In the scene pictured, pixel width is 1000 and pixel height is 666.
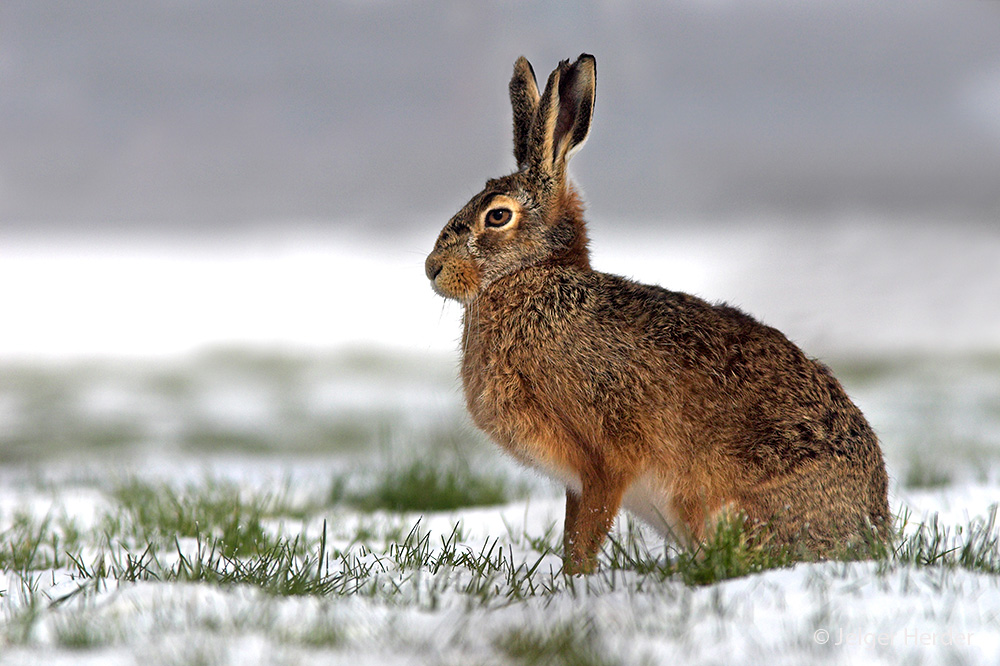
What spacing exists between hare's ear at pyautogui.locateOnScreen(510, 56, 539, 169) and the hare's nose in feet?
2.76

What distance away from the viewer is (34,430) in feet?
37.7

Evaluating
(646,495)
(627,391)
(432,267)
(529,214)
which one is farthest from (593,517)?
(529,214)

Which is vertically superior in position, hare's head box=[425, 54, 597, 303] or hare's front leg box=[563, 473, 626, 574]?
hare's head box=[425, 54, 597, 303]

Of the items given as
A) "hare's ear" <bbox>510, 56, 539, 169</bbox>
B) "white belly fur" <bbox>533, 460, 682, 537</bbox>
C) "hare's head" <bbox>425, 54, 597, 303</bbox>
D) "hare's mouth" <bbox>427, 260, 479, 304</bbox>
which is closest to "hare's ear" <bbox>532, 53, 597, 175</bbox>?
"hare's head" <bbox>425, 54, 597, 303</bbox>

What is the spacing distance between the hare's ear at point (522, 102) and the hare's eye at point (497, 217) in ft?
1.54

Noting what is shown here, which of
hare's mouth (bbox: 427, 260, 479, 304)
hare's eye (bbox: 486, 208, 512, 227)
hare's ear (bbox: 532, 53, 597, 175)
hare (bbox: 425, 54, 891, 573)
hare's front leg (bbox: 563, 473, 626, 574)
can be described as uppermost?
hare's ear (bbox: 532, 53, 597, 175)

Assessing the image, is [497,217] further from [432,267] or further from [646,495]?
[646,495]

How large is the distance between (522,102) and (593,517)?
2530 mm

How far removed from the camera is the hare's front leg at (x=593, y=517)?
15.6ft

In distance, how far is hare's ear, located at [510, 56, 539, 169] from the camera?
5770 millimetres

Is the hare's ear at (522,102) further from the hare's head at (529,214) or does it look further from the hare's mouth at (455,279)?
the hare's mouth at (455,279)

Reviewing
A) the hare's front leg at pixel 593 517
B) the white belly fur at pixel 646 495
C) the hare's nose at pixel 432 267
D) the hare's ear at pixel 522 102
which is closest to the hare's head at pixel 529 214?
the hare's nose at pixel 432 267

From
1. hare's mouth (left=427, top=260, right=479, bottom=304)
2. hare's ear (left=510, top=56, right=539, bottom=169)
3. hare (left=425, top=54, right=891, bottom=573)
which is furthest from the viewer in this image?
hare's ear (left=510, top=56, right=539, bottom=169)

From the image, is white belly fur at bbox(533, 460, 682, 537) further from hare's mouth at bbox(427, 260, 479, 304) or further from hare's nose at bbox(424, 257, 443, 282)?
hare's nose at bbox(424, 257, 443, 282)
